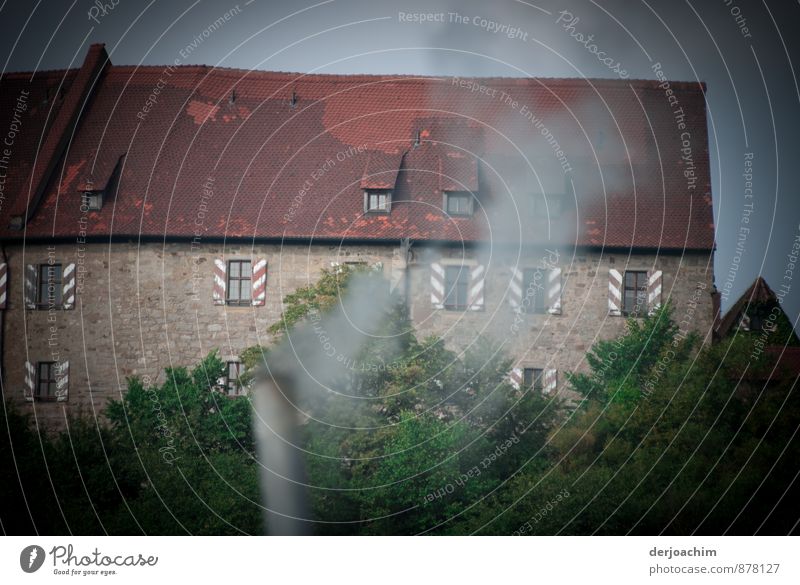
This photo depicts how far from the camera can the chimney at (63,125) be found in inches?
1045

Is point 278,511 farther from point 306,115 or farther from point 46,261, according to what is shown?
point 306,115

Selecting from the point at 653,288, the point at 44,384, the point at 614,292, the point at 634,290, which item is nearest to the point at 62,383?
the point at 44,384

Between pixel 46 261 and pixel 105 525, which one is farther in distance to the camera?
pixel 46 261

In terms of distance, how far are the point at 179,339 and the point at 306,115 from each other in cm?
493

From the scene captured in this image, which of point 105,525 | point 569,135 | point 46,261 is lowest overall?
point 105,525

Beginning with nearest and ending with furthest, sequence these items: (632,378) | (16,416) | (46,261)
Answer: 1. (16,416)
2. (632,378)
3. (46,261)

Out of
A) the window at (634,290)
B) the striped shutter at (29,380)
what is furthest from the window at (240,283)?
the window at (634,290)

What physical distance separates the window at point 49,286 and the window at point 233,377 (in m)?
3.17

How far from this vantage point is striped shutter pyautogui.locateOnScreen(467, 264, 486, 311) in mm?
26438

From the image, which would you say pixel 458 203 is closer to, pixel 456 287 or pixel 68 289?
pixel 456 287

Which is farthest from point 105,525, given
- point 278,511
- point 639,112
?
point 639,112

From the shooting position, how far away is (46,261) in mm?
26203

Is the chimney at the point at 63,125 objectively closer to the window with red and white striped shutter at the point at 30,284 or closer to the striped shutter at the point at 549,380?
the window with red and white striped shutter at the point at 30,284

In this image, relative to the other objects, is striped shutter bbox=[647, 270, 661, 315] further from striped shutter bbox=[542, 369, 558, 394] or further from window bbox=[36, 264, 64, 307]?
window bbox=[36, 264, 64, 307]
